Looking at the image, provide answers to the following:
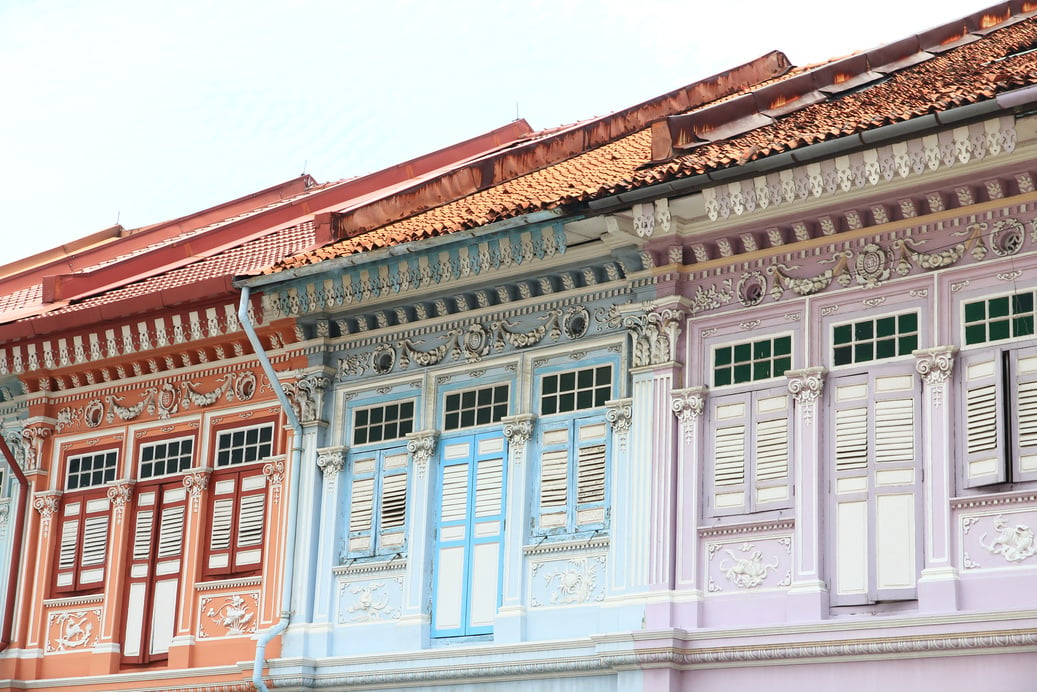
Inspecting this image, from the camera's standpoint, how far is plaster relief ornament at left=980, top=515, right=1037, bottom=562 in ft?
37.4

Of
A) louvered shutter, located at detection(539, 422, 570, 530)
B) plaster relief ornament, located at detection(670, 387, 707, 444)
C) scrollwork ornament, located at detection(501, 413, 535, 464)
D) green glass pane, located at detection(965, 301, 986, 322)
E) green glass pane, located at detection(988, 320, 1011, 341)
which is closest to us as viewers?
green glass pane, located at detection(988, 320, 1011, 341)

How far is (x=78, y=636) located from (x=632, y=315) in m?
6.25

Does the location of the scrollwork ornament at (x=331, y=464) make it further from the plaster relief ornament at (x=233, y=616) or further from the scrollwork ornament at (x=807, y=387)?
the scrollwork ornament at (x=807, y=387)

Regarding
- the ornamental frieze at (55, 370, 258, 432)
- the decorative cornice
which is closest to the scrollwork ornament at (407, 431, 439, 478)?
the ornamental frieze at (55, 370, 258, 432)

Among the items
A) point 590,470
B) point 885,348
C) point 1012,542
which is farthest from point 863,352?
point 590,470

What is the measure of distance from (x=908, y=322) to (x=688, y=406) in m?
1.76

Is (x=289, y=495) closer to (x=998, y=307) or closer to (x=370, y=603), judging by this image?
(x=370, y=603)

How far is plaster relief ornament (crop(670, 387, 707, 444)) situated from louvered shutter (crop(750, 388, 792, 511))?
16.5 inches

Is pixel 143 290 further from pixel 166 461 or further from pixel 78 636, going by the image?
pixel 78 636

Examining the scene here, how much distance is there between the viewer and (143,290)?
16.6m

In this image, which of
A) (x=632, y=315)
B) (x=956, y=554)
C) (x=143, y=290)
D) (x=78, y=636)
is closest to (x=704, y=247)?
(x=632, y=315)

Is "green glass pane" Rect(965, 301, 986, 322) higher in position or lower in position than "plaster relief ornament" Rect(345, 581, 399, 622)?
higher

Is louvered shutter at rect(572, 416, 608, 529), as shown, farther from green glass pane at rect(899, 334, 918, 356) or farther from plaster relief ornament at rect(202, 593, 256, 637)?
plaster relief ornament at rect(202, 593, 256, 637)

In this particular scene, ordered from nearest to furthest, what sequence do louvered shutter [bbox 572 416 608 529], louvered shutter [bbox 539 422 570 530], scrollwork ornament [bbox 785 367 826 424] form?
scrollwork ornament [bbox 785 367 826 424], louvered shutter [bbox 572 416 608 529], louvered shutter [bbox 539 422 570 530]
